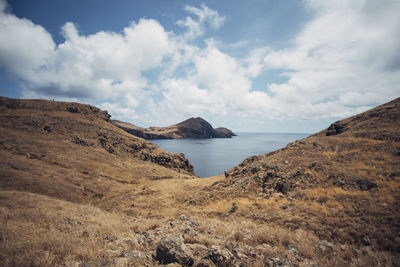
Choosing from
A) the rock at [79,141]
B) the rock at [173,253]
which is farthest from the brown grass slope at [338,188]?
the rock at [79,141]

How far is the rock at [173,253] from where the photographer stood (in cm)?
464

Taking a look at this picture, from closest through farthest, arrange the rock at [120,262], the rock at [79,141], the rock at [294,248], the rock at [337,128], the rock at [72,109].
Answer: the rock at [120,262] < the rock at [294,248] < the rock at [337,128] < the rock at [79,141] < the rock at [72,109]

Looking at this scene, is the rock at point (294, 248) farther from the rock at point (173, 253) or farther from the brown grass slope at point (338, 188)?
the rock at point (173, 253)

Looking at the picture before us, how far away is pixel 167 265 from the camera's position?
4.45 metres

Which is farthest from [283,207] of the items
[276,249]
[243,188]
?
[276,249]

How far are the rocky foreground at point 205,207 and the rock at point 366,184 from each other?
3.4 inches

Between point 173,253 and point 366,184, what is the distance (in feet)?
46.8

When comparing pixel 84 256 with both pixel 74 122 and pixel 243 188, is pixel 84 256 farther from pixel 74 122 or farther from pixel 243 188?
pixel 74 122

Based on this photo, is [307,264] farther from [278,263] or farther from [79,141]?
[79,141]

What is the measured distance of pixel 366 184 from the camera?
11422 mm

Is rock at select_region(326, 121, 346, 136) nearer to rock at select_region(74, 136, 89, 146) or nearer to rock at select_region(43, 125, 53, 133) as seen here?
rock at select_region(74, 136, 89, 146)

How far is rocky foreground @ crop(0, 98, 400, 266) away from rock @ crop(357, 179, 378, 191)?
9 cm

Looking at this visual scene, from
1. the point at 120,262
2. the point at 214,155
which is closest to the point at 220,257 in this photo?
the point at 120,262

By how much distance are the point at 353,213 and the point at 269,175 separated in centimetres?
812
